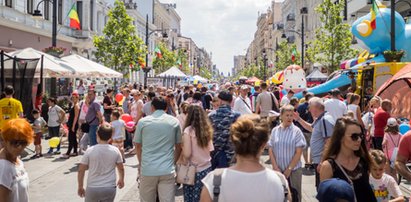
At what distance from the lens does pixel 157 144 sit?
5770mm

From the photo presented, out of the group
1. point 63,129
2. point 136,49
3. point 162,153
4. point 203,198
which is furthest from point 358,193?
point 136,49

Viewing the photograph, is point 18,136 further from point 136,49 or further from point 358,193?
point 136,49

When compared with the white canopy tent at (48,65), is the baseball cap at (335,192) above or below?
below

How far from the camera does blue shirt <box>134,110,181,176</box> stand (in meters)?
5.75

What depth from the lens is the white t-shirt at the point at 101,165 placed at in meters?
5.40

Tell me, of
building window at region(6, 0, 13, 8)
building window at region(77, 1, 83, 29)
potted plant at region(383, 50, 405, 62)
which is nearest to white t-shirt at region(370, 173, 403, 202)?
potted plant at region(383, 50, 405, 62)

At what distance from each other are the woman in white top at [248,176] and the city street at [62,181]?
16.5ft

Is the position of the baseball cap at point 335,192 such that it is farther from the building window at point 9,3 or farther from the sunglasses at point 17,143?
the building window at point 9,3

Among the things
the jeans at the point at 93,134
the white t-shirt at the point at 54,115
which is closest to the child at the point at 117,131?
the jeans at the point at 93,134

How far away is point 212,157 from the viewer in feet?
21.4

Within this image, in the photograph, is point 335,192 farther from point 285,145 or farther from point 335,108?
point 335,108

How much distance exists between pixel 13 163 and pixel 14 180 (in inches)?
5.9

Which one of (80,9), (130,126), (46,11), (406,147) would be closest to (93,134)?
(130,126)

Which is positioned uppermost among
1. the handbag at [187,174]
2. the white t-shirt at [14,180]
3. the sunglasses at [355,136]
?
the sunglasses at [355,136]
